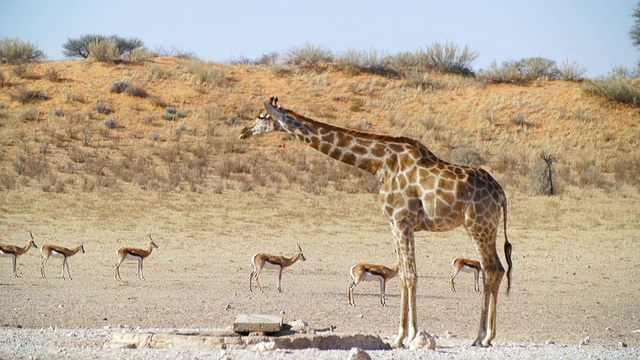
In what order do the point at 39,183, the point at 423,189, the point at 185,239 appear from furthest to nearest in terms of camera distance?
the point at 39,183, the point at 185,239, the point at 423,189

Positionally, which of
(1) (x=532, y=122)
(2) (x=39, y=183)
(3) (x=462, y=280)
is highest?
(1) (x=532, y=122)

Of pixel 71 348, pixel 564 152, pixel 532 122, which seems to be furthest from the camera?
pixel 532 122

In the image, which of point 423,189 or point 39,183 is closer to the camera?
point 423,189

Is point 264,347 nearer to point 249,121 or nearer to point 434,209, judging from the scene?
point 434,209

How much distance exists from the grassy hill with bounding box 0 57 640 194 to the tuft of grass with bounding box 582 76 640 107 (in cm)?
49

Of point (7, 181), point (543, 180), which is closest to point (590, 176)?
point (543, 180)

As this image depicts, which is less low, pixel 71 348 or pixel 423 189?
pixel 423 189

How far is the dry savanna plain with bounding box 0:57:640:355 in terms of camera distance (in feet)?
46.3

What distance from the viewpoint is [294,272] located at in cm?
1797

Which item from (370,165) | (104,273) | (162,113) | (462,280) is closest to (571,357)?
(370,165)

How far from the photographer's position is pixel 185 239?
21266mm

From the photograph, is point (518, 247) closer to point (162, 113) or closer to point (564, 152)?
point (564, 152)

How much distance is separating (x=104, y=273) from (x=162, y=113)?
74.3 ft

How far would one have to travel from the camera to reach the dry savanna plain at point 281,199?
14109 mm
